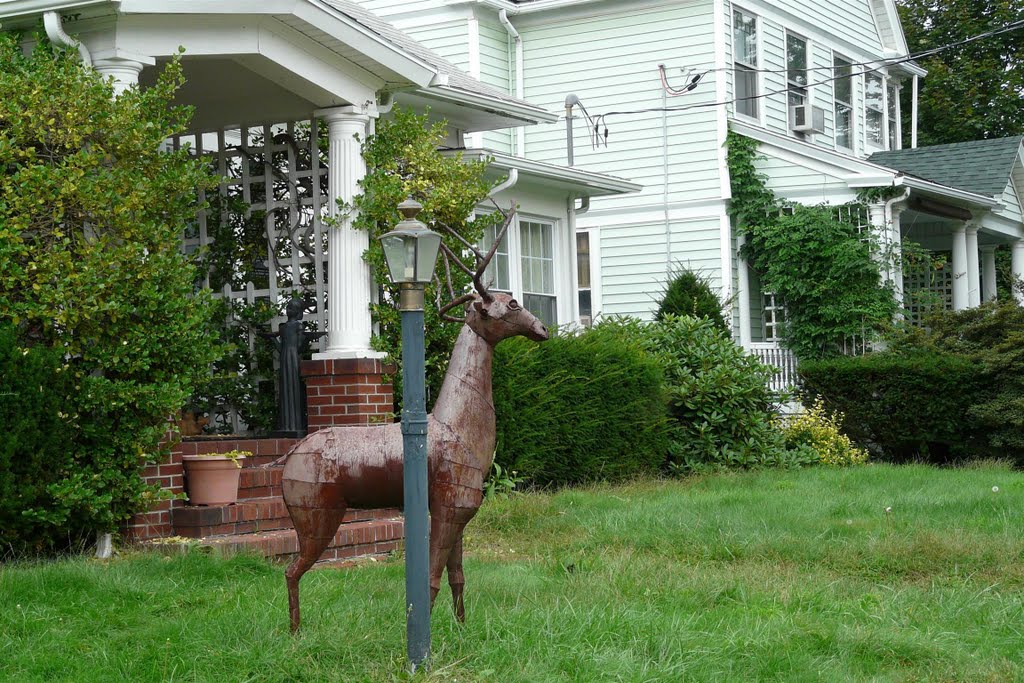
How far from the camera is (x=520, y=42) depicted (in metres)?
21.2

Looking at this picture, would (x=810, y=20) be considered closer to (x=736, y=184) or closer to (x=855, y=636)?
(x=736, y=184)

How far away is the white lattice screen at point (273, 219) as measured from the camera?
37.0 feet

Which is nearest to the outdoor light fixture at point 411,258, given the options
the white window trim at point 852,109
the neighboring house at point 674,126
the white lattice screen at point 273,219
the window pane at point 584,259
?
the white lattice screen at point 273,219

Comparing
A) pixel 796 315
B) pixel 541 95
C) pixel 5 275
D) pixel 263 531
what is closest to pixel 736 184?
pixel 796 315

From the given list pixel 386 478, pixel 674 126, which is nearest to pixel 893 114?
pixel 674 126

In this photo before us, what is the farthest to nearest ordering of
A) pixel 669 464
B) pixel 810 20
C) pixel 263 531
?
pixel 810 20 → pixel 669 464 → pixel 263 531

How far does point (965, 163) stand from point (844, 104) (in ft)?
7.80

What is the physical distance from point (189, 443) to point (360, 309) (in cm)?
185

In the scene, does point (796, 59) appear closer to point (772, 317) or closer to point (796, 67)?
point (796, 67)

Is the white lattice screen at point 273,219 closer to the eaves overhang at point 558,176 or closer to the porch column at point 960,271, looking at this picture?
the eaves overhang at point 558,176

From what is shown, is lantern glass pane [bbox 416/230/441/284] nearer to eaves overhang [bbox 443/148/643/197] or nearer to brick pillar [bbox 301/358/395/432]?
brick pillar [bbox 301/358/395/432]

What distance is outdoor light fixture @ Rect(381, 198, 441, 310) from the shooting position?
208 inches

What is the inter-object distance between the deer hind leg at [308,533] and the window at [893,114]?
21624mm

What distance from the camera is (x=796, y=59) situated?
72.1ft
